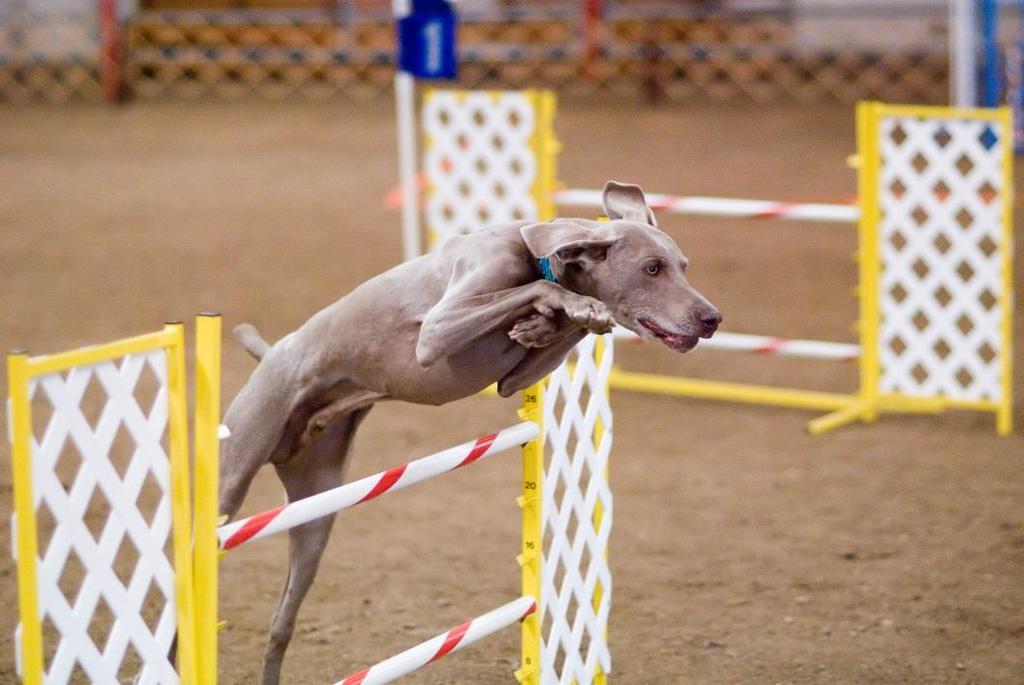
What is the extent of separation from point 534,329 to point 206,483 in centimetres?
73

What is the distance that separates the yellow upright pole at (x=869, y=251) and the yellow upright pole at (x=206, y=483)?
442cm

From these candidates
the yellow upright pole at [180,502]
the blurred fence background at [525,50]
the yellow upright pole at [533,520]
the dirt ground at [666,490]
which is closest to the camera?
the yellow upright pole at [180,502]

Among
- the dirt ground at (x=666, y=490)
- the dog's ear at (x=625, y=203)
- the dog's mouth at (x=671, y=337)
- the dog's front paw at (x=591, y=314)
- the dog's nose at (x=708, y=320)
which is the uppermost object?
the dog's ear at (x=625, y=203)

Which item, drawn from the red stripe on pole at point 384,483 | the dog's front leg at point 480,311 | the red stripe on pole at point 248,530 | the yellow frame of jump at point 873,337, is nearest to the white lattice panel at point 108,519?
the red stripe on pole at point 248,530

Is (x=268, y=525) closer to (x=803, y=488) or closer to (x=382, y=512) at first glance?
(x=382, y=512)

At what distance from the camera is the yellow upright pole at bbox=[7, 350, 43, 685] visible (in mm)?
2252

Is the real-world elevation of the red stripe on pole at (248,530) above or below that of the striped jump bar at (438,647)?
above

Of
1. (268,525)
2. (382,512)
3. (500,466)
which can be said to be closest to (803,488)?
(500,466)

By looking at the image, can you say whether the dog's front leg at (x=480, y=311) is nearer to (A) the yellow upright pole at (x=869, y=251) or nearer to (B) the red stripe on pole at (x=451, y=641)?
(B) the red stripe on pole at (x=451, y=641)

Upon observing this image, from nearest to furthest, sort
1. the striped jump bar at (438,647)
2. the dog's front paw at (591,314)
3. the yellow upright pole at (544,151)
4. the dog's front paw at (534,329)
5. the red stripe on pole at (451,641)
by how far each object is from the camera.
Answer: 1. the dog's front paw at (591,314)
2. the dog's front paw at (534,329)
3. the striped jump bar at (438,647)
4. the red stripe on pole at (451,641)
5. the yellow upright pole at (544,151)

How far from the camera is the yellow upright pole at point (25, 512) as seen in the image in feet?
7.39

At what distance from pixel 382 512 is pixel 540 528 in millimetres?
2245

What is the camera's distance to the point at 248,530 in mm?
2729

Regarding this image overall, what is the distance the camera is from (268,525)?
277 cm
